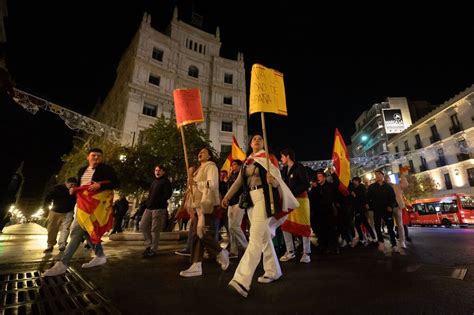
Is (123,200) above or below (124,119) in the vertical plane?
below

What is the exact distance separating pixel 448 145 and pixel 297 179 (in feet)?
116

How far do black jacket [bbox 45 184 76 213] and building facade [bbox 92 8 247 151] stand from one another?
1983 cm

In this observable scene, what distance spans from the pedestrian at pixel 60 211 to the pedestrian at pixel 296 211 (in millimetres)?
5666

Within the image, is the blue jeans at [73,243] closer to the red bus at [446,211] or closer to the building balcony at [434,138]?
the red bus at [446,211]

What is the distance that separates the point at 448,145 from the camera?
30000 millimetres

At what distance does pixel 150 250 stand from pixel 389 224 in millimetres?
5412

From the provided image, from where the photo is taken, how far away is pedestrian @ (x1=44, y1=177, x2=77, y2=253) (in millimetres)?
6496

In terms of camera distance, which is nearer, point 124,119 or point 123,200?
point 123,200

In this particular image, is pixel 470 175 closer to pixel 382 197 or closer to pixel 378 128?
pixel 378 128

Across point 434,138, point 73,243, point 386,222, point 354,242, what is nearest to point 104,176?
point 73,243

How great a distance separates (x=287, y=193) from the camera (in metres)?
3.29

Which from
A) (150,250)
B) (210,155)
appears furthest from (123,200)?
(210,155)

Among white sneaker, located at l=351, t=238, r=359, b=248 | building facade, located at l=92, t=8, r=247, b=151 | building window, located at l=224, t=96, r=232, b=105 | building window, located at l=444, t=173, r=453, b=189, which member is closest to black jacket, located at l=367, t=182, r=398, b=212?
white sneaker, located at l=351, t=238, r=359, b=248

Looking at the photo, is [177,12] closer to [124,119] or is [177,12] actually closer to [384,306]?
[124,119]
